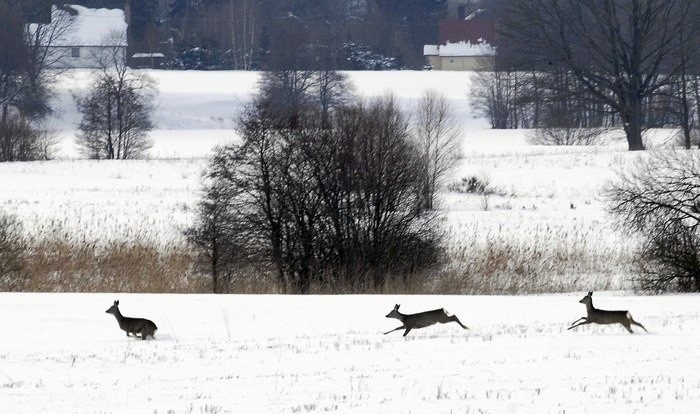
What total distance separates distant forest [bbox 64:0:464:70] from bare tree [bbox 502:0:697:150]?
42182 mm

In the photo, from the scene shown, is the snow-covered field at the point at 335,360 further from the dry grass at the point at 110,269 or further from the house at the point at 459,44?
the house at the point at 459,44

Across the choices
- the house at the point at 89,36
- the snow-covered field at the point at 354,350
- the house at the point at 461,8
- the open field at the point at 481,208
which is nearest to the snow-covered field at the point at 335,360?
the snow-covered field at the point at 354,350

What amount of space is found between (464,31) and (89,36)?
38.6m

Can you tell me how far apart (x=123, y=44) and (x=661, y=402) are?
101 metres

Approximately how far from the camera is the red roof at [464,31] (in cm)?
12075

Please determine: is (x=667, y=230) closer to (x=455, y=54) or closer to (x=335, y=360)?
(x=335, y=360)

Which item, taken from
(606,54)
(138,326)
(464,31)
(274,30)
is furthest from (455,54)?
(138,326)

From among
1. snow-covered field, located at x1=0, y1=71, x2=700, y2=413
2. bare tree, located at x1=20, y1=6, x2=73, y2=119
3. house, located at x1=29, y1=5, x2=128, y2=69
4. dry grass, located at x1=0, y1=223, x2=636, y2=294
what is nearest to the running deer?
snow-covered field, located at x1=0, y1=71, x2=700, y2=413

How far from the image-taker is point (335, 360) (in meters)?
11.0

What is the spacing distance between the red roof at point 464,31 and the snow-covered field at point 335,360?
10576cm

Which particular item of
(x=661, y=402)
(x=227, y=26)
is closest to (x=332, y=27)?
(x=227, y=26)

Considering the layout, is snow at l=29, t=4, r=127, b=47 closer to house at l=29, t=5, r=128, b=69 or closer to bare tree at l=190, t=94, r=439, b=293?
house at l=29, t=5, r=128, b=69

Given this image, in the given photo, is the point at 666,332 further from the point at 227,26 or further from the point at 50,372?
the point at 227,26

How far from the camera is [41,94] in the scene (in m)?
87.8
